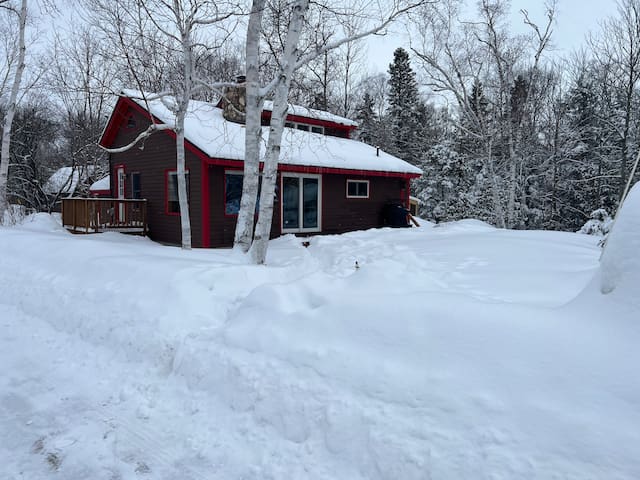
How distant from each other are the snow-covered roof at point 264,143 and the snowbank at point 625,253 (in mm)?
8193

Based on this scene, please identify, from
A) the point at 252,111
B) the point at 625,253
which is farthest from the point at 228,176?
the point at 625,253

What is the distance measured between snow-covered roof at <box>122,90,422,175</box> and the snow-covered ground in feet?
21.5

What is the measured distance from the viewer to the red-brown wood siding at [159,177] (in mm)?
11953

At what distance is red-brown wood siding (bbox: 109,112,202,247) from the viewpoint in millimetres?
11953

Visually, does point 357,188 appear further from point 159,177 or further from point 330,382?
point 330,382

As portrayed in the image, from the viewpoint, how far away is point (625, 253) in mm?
2682

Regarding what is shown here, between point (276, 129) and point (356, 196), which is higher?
point (276, 129)

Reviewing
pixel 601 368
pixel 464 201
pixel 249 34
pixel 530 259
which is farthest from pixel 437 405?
pixel 464 201

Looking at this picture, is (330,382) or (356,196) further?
(356,196)

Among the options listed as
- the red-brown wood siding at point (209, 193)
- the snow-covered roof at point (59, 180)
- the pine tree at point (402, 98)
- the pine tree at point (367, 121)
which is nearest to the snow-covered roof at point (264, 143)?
the red-brown wood siding at point (209, 193)

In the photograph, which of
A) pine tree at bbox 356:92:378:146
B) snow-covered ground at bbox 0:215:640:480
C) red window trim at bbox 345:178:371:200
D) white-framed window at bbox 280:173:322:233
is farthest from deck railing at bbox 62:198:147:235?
pine tree at bbox 356:92:378:146

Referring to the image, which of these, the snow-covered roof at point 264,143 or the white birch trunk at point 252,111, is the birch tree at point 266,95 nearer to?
the white birch trunk at point 252,111

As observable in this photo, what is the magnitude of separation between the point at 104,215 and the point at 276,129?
321 inches

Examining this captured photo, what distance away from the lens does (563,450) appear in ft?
7.18
